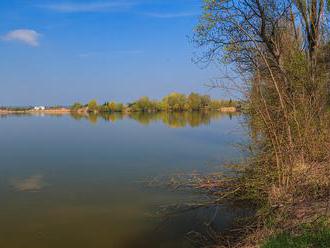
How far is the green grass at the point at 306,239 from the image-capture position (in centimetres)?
575

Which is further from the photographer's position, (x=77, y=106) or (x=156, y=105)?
(x=77, y=106)

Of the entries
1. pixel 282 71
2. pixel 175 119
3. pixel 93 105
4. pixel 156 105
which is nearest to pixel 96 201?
pixel 282 71

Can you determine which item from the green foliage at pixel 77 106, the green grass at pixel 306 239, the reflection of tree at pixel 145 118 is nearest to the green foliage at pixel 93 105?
the green foliage at pixel 77 106

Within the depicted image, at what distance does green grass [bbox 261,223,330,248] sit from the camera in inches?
227

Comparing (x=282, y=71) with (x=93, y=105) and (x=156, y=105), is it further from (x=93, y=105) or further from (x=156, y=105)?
(x=93, y=105)

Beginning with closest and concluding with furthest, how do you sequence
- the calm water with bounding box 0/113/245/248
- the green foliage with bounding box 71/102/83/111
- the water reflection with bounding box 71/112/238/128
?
the calm water with bounding box 0/113/245/248 → the water reflection with bounding box 71/112/238/128 → the green foliage with bounding box 71/102/83/111

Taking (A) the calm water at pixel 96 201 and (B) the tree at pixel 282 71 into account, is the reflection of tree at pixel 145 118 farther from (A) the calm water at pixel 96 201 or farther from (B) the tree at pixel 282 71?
(B) the tree at pixel 282 71

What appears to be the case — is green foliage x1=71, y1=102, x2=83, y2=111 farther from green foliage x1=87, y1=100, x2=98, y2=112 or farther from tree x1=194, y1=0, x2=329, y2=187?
tree x1=194, y1=0, x2=329, y2=187

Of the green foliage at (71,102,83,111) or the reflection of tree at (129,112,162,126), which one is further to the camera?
the green foliage at (71,102,83,111)

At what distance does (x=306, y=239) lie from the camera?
19.5 feet

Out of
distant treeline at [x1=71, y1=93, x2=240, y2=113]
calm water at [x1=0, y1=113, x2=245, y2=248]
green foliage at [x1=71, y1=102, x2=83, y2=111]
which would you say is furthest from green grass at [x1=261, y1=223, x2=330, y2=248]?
green foliage at [x1=71, y1=102, x2=83, y2=111]

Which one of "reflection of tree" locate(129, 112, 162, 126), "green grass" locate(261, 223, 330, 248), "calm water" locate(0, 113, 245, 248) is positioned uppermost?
"green grass" locate(261, 223, 330, 248)

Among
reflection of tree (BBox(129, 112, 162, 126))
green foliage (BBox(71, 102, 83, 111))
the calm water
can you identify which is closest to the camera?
the calm water

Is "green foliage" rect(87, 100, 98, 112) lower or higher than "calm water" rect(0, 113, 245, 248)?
higher
